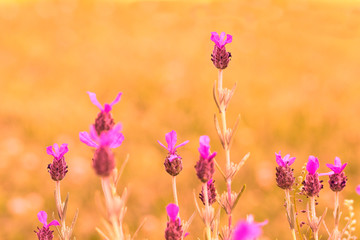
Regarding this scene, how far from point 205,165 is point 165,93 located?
11.0 feet

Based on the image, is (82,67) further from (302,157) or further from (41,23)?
(302,157)

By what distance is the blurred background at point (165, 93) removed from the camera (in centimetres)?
316

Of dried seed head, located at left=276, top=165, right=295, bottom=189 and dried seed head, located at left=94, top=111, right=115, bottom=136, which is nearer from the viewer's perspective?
dried seed head, located at left=94, top=111, right=115, bottom=136

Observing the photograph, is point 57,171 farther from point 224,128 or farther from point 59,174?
point 224,128

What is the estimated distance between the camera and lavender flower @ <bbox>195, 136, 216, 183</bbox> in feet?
2.87

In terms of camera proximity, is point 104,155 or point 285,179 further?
point 285,179

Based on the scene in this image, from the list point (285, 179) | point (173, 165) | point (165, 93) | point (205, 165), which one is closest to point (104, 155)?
point (205, 165)

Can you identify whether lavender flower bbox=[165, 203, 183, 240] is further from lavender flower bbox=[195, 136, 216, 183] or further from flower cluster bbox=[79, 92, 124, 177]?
flower cluster bbox=[79, 92, 124, 177]

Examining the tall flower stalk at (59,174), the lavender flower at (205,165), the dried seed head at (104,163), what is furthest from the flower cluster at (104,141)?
the tall flower stalk at (59,174)

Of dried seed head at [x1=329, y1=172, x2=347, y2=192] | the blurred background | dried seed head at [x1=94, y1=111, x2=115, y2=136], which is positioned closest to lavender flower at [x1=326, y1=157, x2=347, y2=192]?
dried seed head at [x1=329, y1=172, x2=347, y2=192]

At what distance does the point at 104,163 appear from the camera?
674 mm

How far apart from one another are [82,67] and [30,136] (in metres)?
1.21

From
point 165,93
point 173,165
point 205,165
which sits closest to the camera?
point 205,165

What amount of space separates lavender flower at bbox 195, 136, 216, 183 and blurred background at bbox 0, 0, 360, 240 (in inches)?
73.2
